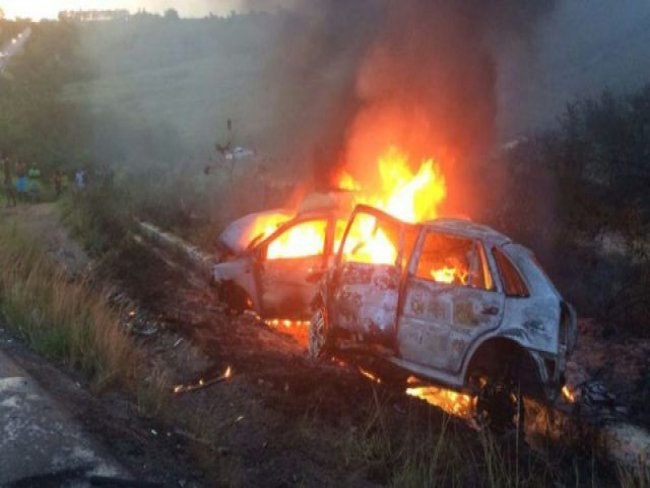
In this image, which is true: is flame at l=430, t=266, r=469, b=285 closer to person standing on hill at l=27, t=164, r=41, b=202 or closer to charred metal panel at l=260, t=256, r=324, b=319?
charred metal panel at l=260, t=256, r=324, b=319

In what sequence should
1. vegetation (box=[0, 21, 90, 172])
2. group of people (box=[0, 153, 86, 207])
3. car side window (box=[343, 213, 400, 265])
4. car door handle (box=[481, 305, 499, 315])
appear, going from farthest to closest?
vegetation (box=[0, 21, 90, 172]) < group of people (box=[0, 153, 86, 207]) < car side window (box=[343, 213, 400, 265]) < car door handle (box=[481, 305, 499, 315])

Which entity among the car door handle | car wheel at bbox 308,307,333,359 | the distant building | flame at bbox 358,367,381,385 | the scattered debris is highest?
the distant building

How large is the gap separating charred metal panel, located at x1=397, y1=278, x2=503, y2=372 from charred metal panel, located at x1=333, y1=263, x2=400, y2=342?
147 mm

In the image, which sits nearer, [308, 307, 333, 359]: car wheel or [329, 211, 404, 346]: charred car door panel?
[329, 211, 404, 346]: charred car door panel

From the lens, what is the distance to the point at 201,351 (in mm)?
8234

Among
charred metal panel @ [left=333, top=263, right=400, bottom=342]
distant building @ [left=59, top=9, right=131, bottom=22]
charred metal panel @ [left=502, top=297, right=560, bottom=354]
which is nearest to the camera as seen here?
charred metal panel @ [left=502, top=297, right=560, bottom=354]

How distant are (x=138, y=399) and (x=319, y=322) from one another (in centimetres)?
260

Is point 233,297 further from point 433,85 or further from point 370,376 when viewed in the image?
point 433,85

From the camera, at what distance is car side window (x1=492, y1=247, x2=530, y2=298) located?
6434mm

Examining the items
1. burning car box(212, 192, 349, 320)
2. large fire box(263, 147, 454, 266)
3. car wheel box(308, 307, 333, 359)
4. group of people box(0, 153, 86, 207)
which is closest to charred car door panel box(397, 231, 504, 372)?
large fire box(263, 147, 454, 266)

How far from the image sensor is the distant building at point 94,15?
191 ft

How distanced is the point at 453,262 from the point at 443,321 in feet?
2.45

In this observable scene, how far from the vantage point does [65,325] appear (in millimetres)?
6762

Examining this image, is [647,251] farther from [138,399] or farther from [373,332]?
[138,399]
